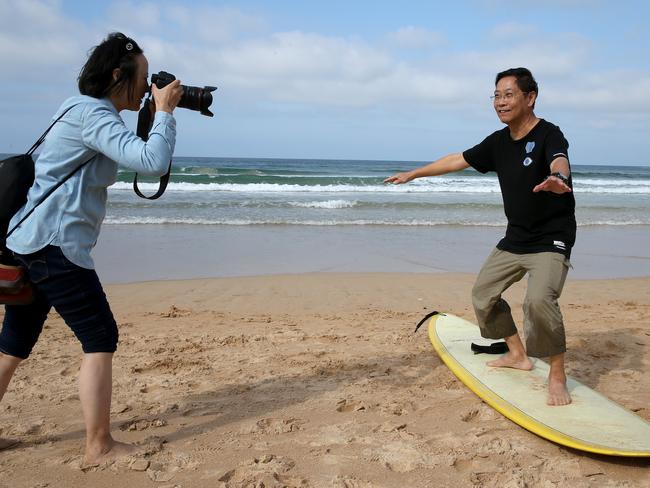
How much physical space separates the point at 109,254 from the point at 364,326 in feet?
16.6

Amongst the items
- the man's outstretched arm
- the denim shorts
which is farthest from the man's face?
the denim shorts

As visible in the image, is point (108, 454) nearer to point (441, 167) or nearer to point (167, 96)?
point (167, 96)

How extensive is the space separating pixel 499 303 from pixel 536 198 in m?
0.78

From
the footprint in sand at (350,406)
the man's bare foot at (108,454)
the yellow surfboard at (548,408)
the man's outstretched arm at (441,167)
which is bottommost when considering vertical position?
the footprint in sand at (350,406)

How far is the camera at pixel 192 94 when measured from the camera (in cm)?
247

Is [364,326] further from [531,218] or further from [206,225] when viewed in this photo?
[206,225]

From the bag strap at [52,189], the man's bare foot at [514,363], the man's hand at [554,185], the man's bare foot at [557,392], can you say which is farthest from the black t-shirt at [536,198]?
the bag strap at [52,189]

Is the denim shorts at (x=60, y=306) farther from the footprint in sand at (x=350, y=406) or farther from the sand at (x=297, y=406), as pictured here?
the footprint in sand at (x=350, y=406)

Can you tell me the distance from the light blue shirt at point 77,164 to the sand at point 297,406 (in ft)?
3.38

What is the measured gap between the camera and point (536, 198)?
3246 mm

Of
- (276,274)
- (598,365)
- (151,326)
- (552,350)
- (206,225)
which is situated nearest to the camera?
(552,350)

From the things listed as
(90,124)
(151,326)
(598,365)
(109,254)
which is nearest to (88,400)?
(90,124)

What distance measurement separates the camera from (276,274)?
7855 mm

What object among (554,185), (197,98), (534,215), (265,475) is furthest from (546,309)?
(197,98)
